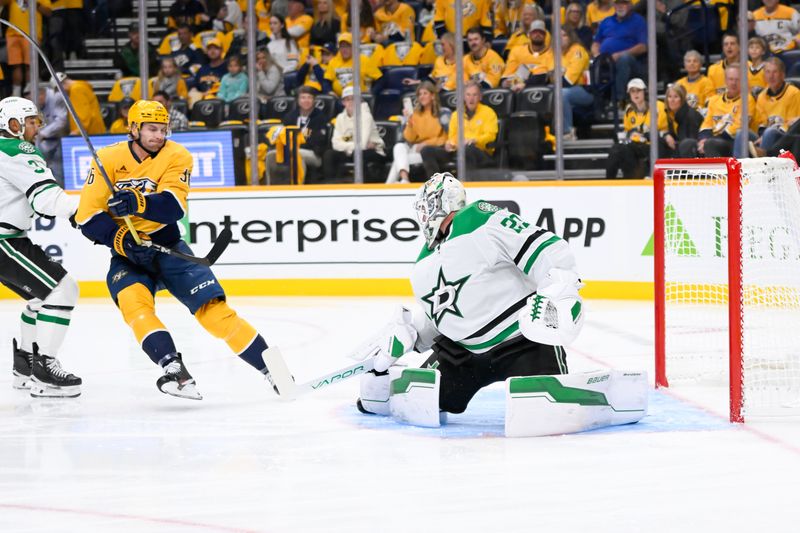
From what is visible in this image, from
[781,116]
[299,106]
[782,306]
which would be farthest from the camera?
[299,106]

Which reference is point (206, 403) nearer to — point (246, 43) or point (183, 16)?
point (246, 43)

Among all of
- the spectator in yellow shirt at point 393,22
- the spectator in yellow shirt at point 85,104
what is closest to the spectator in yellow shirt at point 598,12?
the spectator in yellow shirt at point 393,22

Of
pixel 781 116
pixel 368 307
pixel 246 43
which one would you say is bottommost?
pixel 368 307

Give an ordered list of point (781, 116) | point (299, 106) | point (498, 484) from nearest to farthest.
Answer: point (498, 484) → point (781, 116) → point (299, 106)

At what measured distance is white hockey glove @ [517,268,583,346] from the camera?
3801 millimetres

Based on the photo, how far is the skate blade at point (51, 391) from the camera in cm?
505

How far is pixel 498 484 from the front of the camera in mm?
3334

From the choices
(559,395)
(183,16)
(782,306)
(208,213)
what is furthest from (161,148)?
(183,16)

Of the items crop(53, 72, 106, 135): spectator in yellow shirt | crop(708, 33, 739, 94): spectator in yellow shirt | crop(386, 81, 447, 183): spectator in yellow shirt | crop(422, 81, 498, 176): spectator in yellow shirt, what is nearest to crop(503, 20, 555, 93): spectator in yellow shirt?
crop(422, 81, 498, 176): spectator in yellow shirt

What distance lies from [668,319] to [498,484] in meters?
3.65

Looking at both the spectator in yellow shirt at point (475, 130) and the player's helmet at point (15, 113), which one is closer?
the player's helmet at point (15, 113)

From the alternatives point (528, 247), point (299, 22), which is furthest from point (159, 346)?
point (299, 22)

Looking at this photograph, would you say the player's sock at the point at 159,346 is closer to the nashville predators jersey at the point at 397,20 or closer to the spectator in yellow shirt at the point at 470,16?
→ the spectator in yellow shirt at the point at 470,16

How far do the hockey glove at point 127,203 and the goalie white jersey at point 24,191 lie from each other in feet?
1.07
